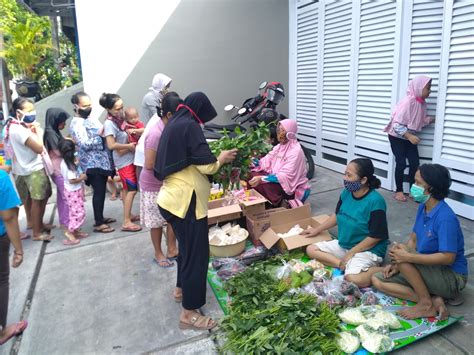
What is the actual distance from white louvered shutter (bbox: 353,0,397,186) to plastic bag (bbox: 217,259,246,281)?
283cm

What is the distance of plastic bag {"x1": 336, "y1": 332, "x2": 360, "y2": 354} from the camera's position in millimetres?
2477

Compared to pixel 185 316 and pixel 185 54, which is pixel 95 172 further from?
pixel 185 54

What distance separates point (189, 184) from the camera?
8.76ft

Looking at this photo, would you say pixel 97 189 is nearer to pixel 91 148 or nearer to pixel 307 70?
pixel 91 148

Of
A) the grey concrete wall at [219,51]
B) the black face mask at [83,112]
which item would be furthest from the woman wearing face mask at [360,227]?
the grey concrete wall at [219,51]

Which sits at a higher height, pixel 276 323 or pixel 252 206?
pixel 252 206

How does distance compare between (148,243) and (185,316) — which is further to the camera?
(148,243)

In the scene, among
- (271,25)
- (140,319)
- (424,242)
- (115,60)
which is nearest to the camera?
(424,242)

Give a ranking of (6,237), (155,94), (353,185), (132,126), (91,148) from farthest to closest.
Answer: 1. (155,94)
2. (132,126)
3. (91,148)
4. (353,185)
5. (6,237)

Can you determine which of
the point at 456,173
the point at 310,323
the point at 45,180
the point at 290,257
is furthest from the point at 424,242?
the point at 45,180

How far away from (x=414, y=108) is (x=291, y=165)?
1654 mm

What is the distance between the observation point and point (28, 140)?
4.03 meters

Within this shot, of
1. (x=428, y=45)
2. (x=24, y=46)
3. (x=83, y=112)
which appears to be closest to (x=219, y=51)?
(x=83, y=112)

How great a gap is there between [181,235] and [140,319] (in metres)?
0.83
